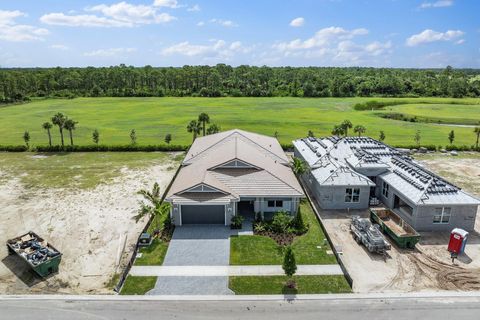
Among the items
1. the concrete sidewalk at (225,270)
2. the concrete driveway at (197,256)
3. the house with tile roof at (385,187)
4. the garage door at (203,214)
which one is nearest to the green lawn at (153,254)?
the concrete driveway at (197,256)

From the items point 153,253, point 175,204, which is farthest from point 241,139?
point 153,253

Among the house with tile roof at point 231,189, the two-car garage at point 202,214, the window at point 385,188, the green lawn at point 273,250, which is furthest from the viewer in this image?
the window at point 385,188

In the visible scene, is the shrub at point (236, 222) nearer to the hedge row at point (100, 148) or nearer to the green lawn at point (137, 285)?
the green lawn at point (137, 285)

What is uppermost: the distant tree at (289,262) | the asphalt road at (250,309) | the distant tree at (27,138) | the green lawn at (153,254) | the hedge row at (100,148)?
the distant tree at (27,138)

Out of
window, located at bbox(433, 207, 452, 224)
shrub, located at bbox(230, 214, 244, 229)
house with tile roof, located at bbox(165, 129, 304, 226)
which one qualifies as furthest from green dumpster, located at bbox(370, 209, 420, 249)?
shrub, located at bbox(230, 214, 244, 229)

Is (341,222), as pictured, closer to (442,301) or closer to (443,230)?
(443,230)

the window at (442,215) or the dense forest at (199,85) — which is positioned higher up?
the dense forest at (199,85)

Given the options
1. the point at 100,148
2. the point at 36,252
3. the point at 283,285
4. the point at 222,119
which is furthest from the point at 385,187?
the point at 222,119
